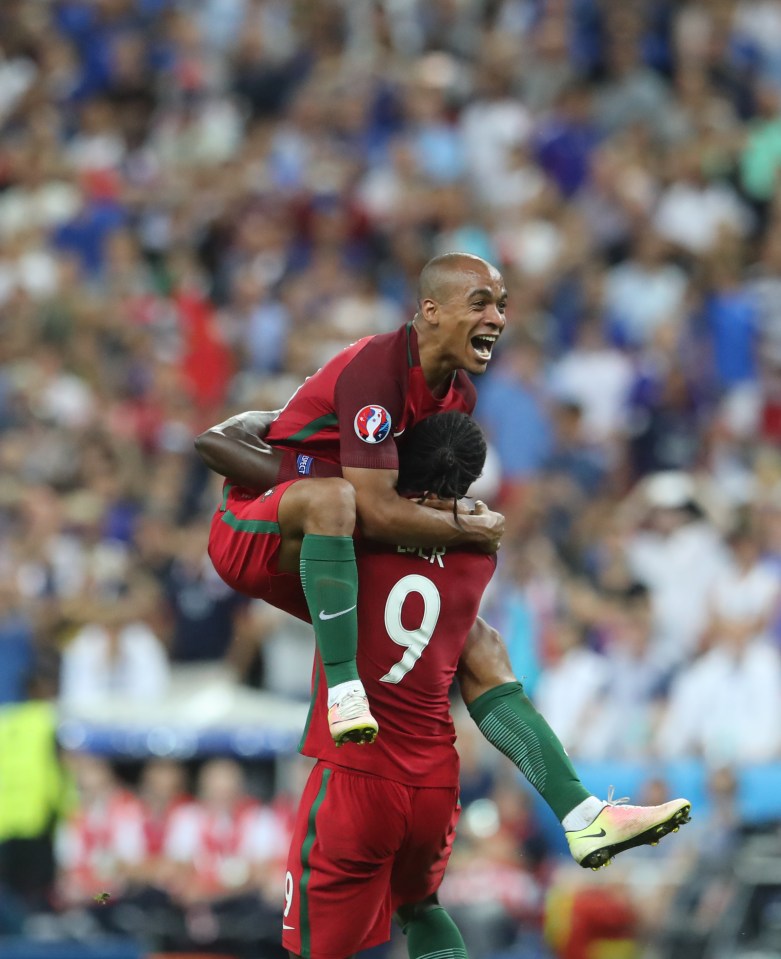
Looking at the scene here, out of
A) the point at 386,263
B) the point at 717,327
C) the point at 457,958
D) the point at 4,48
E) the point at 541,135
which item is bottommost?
the point at 457,958

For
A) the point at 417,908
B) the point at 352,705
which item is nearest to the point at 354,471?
the point at 352,705

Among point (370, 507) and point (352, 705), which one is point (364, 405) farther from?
point (352, 705)


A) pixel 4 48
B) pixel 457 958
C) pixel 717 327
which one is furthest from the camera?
pixel 4 48

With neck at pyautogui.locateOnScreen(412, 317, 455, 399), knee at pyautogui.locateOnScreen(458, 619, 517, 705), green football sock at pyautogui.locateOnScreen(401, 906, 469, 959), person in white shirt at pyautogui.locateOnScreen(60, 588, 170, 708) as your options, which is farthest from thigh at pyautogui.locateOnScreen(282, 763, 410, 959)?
person in white shirt at pyautogui.locateOnScreen(60, 588, 170, 708)

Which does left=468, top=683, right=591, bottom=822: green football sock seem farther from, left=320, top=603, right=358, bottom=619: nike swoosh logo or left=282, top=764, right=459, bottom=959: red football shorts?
left=320, top=603, right=358, bottom=619: nike swoosh logo

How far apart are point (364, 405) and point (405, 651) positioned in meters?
0.72

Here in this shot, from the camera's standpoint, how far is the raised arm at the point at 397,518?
205 inches

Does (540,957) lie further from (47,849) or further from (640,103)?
(640,103)

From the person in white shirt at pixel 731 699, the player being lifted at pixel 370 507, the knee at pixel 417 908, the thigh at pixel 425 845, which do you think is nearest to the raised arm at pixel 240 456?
the player being lifted at pixel 370 507

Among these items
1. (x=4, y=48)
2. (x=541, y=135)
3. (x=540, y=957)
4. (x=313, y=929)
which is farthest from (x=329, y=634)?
(x=4, y=48)

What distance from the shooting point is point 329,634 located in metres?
5.15

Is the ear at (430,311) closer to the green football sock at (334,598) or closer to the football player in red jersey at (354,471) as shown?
the football player in red jersey at (354,471)

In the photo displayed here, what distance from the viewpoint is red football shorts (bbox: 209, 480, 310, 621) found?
5.38 m

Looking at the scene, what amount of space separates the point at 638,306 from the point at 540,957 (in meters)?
5.09
